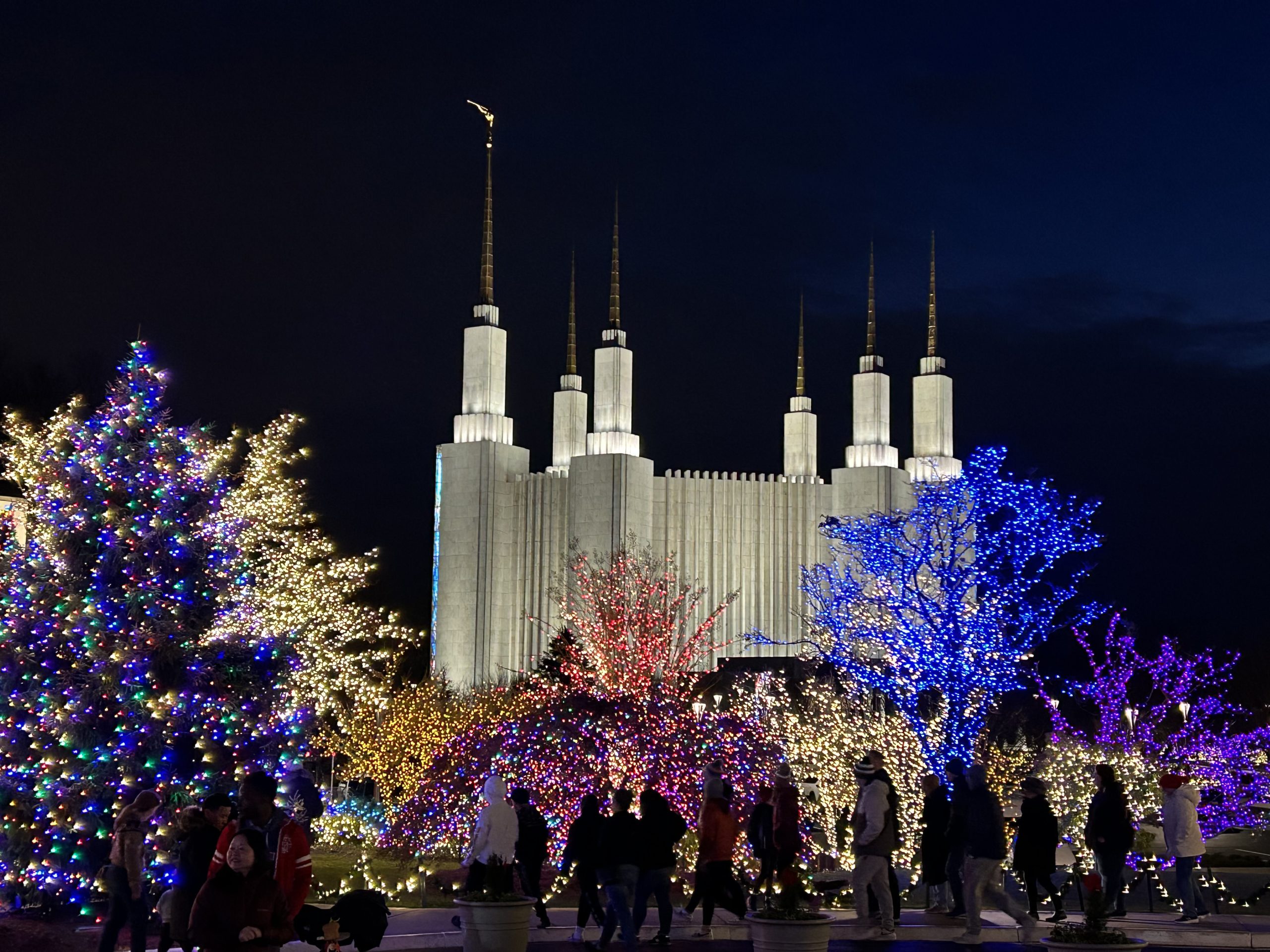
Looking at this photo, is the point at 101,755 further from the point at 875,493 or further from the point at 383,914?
the point at 875,493

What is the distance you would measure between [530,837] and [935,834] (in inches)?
135

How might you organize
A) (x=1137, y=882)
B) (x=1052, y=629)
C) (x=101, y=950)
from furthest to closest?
(x=1052, y=629) < (x=1137, y=882) < (x=101, y=950)

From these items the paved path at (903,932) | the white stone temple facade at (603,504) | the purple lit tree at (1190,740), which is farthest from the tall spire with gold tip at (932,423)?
the paved path at (903,932)

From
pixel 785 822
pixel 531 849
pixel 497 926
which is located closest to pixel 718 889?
pixel 785 822

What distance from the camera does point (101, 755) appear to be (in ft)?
45.4

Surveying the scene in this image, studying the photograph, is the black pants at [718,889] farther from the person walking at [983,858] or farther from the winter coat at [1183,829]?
the winter coat at [1183,829]

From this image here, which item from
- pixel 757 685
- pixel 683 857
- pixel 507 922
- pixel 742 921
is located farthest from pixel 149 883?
pixel 757 685

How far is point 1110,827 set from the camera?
13.1 m

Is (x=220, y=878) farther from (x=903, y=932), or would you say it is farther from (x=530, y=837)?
(x=903, y=932)

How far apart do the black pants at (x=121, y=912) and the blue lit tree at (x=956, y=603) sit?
11.9 meters

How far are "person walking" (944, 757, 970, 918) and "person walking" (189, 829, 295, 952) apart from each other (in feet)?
20.5

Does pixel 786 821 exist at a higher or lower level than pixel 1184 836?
higher

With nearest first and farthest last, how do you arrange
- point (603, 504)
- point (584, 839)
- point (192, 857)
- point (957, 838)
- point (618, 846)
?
point (192, 857) < point (618, 846) < point (584, 839) < point (957, 838) < point (603, 504)

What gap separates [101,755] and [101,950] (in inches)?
129
